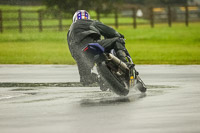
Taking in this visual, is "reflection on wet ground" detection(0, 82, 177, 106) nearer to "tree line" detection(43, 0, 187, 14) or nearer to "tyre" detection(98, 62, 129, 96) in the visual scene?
"tyre" detection(98, 62, 129, 96)

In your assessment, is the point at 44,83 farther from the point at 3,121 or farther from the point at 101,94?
the point at 3,121

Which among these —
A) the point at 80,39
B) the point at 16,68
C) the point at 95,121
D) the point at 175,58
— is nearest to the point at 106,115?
the point at 95,121

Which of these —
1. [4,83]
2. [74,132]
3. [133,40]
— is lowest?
[133,40]

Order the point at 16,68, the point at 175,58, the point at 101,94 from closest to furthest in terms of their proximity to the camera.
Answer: the point at 101,94 < the point at 16,68 < the point at 175,58

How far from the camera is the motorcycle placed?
12664 millimetres

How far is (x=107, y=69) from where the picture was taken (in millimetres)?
12633

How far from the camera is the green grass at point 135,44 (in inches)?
1115

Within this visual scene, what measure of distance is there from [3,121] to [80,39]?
364 cm

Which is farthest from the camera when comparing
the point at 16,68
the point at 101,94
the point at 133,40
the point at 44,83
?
the point at 133,40

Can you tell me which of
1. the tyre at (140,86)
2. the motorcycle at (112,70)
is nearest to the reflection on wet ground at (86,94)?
the tyre at (140,86)

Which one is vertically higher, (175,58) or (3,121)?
(3,121)

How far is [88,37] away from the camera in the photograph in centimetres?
1326

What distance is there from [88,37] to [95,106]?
2126mm

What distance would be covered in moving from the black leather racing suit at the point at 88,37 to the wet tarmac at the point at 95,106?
2.80 feet
